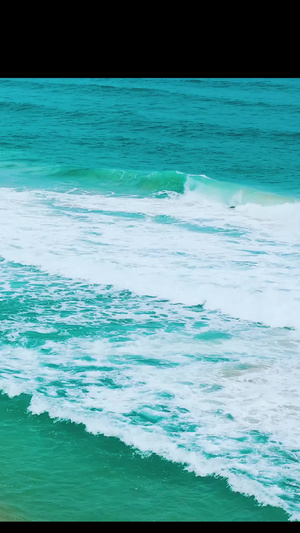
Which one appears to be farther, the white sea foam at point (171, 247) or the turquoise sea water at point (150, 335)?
the white sea foam at point (171, 247)

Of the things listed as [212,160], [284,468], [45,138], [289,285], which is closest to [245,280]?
[289,285]

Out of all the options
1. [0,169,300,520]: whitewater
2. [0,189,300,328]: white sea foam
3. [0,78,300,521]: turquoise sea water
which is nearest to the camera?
[0,78,300,521]: turquoise sea water

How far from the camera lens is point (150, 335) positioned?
34.1 ft

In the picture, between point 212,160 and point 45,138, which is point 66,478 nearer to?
point 212,160

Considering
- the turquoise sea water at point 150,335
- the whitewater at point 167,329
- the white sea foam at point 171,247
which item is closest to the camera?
the turquoise sea water at point 150,335

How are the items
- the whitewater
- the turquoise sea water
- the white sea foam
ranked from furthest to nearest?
the white sea foam < the whitewater < the turquoise sea water

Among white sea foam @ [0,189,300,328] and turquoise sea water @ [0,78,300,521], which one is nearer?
turquoise sea water @ [0,78,300,521]

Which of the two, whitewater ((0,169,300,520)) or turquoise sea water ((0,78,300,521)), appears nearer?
turquoise sea water ((0,78,300,521))

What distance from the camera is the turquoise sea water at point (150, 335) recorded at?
23.1 feet

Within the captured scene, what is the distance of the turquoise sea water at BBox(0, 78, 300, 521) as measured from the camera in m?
7.04

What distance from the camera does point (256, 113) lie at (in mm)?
28328

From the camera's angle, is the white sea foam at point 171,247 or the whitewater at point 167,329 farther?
the white sea foam at point 171,247

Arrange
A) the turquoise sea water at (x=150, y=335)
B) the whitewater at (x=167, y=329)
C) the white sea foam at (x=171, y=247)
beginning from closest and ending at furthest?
1. the turquoise sea water at (x=150, y=335)
2. the whitewater at (x=167, y=329)
3. the white sea foam at (x=171, y=247)
